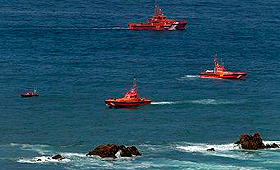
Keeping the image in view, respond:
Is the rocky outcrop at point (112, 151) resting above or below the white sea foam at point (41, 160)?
above

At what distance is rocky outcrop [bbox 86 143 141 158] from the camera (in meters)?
196

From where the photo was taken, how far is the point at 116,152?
645ft

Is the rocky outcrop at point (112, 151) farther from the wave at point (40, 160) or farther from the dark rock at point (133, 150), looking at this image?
the wave at point (40, 160)

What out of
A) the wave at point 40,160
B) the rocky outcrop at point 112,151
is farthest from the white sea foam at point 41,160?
the rocky outcrop at point 112,151

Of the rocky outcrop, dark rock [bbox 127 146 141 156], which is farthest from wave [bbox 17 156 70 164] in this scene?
dark rock [bbox 127 146 141 156]

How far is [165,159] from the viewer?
19675 cm

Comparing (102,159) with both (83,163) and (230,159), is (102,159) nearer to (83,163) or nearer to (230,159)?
(83,163)

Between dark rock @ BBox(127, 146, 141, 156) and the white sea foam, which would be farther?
dark rock @ BBox(127, 146, 141, 156)

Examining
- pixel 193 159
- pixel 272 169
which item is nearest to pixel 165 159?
pixel 193 159

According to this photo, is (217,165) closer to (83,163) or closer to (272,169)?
(272,169)

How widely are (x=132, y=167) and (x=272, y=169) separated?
22.6 meters

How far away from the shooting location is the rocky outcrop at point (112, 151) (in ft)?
643

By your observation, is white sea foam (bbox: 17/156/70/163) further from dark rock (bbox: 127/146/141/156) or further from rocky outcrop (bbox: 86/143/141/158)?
dark rock (bbox: 127/146/141/156)

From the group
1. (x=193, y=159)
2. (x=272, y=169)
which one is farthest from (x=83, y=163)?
(x=272, y=169)
